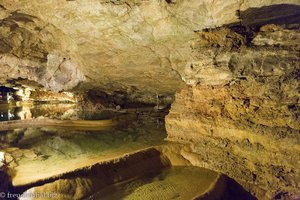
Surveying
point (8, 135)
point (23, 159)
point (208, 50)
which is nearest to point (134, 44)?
point (208, 50)

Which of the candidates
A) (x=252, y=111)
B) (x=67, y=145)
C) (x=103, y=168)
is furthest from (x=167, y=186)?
(x=67, y=145)

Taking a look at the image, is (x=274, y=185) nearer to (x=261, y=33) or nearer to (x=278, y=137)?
(x=278, y=137)

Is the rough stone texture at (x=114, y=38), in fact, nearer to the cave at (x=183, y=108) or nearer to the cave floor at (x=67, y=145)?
the cave at (x=183, y=108)

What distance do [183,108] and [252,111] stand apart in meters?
2.34

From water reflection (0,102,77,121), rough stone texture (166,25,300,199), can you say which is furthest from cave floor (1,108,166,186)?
water reflection (0,102,77,121)

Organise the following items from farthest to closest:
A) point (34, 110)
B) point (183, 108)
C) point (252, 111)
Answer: point (34, 110) → point (183, 108) → point (252, 111)

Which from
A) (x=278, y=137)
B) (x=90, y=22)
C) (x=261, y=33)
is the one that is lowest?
(x=278, y=137)

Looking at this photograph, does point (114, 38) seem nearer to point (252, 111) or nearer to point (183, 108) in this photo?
point (183, 108)

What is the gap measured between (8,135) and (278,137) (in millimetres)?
9431

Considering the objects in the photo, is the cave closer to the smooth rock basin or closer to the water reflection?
the smooth rock basin

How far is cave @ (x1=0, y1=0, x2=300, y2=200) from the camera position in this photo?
6.08m

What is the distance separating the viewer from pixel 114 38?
862 cm

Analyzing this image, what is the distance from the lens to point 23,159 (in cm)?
772

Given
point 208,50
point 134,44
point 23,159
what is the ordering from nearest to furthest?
point 208,50 → point 23,159 → point 134,44
